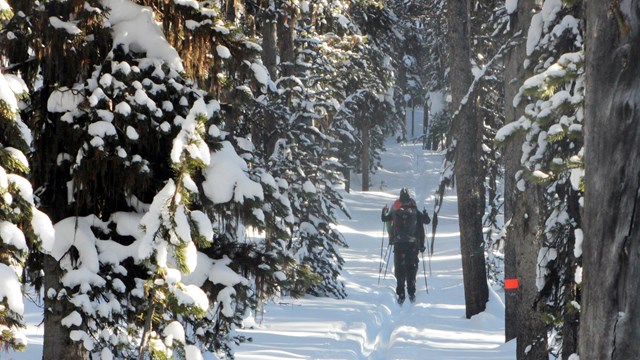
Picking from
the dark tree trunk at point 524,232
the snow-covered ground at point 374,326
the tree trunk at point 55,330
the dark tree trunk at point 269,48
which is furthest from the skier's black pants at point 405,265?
the tree trunk at point 55,330

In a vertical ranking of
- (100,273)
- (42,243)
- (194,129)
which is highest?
(194,129)

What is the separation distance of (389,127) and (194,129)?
4169 centimetres

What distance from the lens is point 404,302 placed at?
18828mm

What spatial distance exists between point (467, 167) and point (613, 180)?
12220 mm

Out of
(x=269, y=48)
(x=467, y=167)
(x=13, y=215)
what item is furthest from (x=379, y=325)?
(x=13, y=215)

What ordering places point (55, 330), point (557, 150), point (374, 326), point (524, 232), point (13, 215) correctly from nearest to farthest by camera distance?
1. point (13, 215)
2. point (55, 330)
3. point (557, 150)
4. point (524, 232)
5. point (374, 326)

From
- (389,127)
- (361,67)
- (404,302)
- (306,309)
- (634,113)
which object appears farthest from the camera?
(389,127)

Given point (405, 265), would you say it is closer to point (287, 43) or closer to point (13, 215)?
point (287, 43)

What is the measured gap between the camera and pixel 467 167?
16234mm

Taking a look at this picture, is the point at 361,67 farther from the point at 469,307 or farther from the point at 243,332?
the point at 243,332

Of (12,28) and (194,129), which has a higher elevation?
(12,28)

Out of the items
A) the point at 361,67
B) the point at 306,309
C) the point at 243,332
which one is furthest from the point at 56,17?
the point at 361,67

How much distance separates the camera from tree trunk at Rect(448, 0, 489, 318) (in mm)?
15883

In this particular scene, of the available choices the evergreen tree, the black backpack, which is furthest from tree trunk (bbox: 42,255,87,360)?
the black backpack
